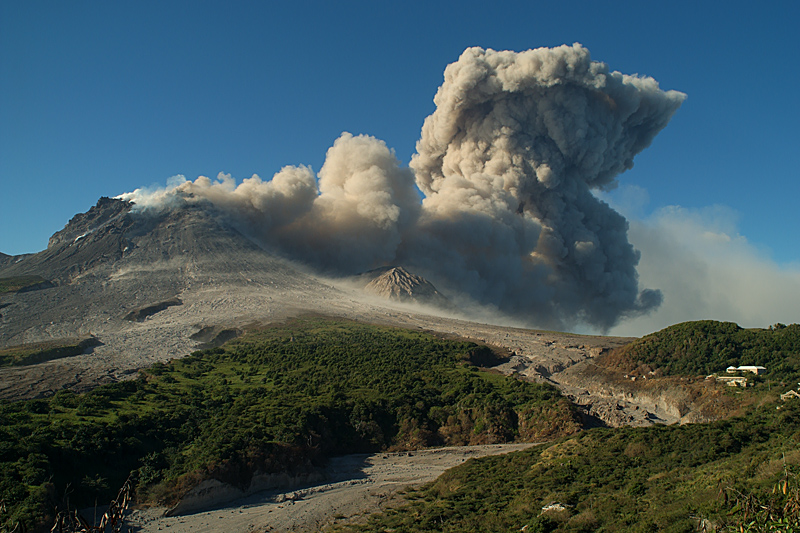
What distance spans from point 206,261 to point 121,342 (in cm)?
3216

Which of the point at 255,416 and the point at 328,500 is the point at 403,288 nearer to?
the point at 255,416

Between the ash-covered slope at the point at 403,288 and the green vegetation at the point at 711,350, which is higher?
the ash-covered slope at the point at 403,288

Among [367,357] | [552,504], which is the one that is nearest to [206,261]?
[367,357]

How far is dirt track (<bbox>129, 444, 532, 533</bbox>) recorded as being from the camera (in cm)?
2041

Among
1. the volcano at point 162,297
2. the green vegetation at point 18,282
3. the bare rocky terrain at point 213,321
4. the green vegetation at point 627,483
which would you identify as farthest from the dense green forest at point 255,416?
the green vegetation at point 18,282

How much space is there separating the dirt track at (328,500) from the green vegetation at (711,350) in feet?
66.4

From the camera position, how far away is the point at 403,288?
80188 mm

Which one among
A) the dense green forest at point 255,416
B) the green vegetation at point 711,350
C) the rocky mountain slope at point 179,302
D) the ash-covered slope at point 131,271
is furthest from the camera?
the ash-covered slope at point 131,271

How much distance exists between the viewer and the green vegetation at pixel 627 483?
517 inches

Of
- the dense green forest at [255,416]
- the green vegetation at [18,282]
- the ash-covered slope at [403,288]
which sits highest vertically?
the ash-covered slope at [403,288]

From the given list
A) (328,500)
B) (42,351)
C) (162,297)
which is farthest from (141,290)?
(328,500)

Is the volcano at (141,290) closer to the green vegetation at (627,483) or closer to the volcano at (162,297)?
the volcano at (162,297)

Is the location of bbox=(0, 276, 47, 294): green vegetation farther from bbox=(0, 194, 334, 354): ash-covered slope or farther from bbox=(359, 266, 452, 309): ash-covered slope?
bbox=(359, 266, 452, 309): ash-covered slope

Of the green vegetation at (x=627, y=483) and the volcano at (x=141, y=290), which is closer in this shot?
the green vegetation at (x=627, y=483)
